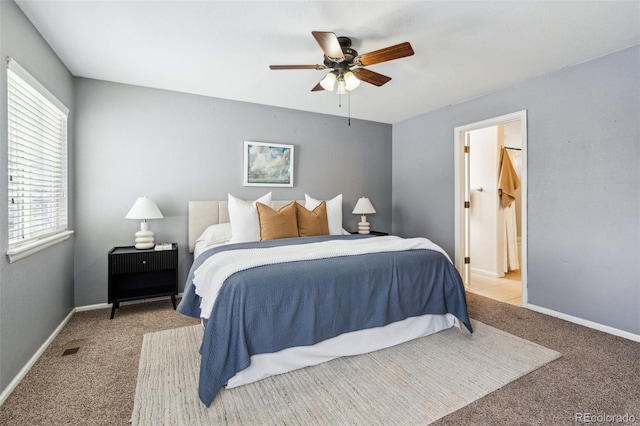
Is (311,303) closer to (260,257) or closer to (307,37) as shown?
(260,257)

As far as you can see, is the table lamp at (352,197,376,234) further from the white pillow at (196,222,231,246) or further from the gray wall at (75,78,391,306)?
the white pillow at (196,222,231,246)

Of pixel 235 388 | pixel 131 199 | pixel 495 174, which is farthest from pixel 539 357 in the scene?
pixel 131 199

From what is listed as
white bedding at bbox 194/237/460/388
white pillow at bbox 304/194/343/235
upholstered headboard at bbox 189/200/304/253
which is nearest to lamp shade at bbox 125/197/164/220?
upholstered headboard at bbox 189/200/304/253

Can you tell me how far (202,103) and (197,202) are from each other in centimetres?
122

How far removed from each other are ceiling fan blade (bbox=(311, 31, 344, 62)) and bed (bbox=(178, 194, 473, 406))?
1.45 metres

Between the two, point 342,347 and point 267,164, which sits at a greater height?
point 267,164

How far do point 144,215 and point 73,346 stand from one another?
124 centimetres

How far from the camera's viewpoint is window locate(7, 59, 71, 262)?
6.46ft

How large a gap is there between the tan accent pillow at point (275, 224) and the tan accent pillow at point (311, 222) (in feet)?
0.47

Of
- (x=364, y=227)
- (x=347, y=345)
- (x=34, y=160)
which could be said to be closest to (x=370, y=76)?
(x=347, y=345)

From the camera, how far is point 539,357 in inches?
87.9

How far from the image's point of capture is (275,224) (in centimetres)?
329

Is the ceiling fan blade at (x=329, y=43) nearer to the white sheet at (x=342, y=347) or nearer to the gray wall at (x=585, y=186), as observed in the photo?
the white sheet at (x=342, y=347)

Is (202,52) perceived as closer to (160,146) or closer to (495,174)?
(160,146)
